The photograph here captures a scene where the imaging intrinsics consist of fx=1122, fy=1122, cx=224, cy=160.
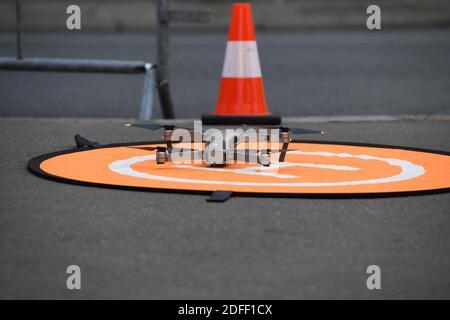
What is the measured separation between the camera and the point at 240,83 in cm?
895

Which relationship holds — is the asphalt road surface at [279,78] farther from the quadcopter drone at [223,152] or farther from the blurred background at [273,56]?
the quadcopter drone at [223,152]

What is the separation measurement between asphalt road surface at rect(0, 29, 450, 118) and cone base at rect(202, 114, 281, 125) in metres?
1.91

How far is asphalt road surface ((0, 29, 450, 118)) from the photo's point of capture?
38.2 ft

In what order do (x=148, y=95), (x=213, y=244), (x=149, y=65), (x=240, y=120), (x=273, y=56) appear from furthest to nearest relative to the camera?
(x=273, y=56) < (x=149, y=65) < (x=148, y=95) < (x=240, y=120) < (x=213, y=244)

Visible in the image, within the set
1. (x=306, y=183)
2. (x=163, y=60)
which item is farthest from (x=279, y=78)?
(x=306, y=183)

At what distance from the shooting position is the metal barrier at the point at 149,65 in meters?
9.90

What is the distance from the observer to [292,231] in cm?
497

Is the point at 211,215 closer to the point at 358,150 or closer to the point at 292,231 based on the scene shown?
the point at 292,231

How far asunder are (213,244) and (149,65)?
17.8 feet

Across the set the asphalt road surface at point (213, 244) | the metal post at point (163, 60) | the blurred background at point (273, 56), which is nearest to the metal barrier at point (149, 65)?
the metal post at point (163, 60)

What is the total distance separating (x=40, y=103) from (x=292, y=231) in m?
7.44

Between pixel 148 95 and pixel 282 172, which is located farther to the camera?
pixel 148 95

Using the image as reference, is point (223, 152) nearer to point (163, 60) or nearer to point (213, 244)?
point (213, 244)

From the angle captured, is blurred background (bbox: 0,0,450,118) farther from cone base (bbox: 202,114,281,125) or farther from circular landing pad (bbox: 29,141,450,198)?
circular landing pad (bbox: 29,141,450,198)
